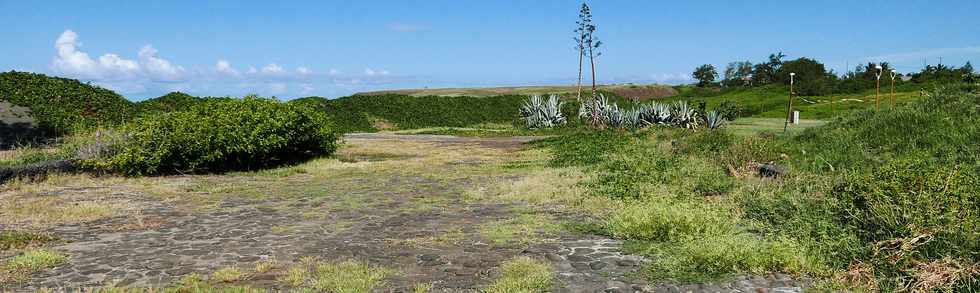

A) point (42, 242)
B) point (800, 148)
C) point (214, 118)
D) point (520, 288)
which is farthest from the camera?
point (214, 118)

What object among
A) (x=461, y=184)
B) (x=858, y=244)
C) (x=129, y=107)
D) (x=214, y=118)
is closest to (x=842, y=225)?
(x=858, y=244)

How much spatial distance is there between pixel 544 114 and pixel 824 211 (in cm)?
2370

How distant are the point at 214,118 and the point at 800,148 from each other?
1151 cm

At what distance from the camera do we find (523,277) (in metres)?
5.28

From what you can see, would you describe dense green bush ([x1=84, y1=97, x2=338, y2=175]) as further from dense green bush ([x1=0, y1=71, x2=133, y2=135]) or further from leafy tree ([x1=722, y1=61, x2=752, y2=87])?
leafy tree ([x1=722, y1=61, x2=752, y2=87])

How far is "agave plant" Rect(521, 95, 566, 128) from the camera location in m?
29.6

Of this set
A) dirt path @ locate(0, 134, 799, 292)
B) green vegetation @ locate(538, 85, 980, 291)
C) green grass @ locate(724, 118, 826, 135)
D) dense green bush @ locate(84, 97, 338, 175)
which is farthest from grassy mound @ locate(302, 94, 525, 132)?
→ green vegetation @ locate(538, 85, 980, 291)

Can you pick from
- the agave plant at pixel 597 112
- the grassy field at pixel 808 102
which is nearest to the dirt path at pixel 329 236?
the agave plant at pixel 597 112

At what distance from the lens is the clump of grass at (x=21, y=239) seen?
6.62 metres

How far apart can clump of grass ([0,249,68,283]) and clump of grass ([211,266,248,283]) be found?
1492mm

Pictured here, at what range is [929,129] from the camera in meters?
11.6

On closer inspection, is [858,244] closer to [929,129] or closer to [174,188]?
[929,129]

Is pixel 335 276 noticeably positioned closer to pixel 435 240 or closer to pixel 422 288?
pixel 422 288

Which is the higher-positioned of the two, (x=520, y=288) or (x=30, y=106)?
(x=30, y=106)
